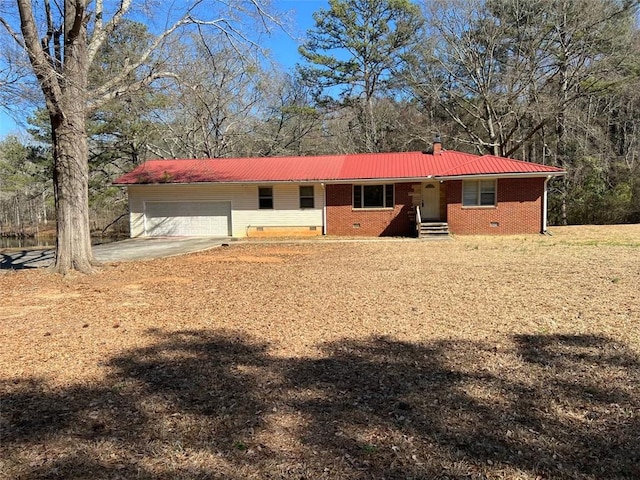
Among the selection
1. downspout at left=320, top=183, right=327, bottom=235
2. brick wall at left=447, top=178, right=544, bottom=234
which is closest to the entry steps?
brick wall at left=447, top=178, right=544, bottom=234

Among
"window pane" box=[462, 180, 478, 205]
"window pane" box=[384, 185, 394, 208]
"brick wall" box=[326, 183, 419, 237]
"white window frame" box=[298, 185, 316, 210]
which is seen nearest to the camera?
"window pane" box=[462, 180, 478, 205]

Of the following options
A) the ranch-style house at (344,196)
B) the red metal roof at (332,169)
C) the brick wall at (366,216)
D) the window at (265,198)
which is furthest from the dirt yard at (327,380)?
the window at (265,198)

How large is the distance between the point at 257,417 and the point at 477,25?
92.4 feet

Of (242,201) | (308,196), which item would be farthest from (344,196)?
(242,201)

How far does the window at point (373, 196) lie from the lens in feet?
66.5

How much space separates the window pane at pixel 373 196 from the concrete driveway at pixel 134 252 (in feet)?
20.8

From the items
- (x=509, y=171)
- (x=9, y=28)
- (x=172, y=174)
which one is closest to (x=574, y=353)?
(x=9, y=28)

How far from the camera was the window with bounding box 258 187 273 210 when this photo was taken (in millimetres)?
21391

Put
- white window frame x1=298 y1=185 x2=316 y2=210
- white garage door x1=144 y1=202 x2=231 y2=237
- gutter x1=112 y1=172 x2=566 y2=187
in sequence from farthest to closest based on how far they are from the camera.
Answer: white garage door x1=144 y1=202 x2=231 y2=237 → white window frame x1=298 y1=185 x2=316 y2=210 → gutter x1=112 y1=172 x2=566 y2=187

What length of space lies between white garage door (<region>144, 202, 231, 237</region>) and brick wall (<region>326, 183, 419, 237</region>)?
5152 millimetres

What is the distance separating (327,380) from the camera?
4.24m

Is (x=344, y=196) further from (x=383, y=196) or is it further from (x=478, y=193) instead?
(x=478, y=193)

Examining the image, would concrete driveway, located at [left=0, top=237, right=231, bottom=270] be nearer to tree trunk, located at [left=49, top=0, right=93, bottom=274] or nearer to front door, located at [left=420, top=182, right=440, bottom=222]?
tree trunk, located at [left=49, top=0, right=93, bottom=274]

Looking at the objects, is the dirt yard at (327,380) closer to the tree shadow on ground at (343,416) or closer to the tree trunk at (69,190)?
the tree shadow on ground at (343,416)
